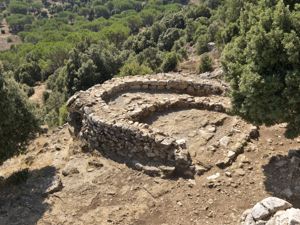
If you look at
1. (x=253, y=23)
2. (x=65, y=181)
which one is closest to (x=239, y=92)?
(x=253, y=23)

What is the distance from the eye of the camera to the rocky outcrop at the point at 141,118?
19.1m

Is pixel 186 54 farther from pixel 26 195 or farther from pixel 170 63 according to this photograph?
pixel 26 195

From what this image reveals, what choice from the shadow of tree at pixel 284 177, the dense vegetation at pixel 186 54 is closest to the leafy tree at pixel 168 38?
the dense vegetation at pixel 186 54

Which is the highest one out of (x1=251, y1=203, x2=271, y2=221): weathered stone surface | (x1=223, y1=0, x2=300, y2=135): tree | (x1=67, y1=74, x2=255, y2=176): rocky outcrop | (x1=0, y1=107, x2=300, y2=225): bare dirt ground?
(x1=223, y1=0, x2=300, y2=135): tree

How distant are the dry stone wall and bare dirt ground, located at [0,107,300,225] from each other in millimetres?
662

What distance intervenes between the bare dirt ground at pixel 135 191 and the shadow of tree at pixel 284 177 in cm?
4

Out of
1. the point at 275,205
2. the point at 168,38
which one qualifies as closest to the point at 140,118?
the point at 275,205

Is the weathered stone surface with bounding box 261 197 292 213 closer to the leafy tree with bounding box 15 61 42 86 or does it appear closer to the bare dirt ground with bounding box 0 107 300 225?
the bare dirt ground with bounding box 0 107 300 225

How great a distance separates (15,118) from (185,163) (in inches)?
319

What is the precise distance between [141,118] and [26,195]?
7.22 meters

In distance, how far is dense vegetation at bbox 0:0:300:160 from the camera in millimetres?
16453

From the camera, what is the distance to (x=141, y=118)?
75.7ft

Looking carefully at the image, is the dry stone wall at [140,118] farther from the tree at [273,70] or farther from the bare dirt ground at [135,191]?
the tree at [273,70]

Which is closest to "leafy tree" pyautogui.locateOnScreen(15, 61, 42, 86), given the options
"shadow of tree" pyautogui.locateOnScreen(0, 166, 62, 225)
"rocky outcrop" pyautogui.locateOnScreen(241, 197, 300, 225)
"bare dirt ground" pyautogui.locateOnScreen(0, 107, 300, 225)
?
"bare dirt ground" pyautogui.locateOnScreen(0, 107, 300, 225)
